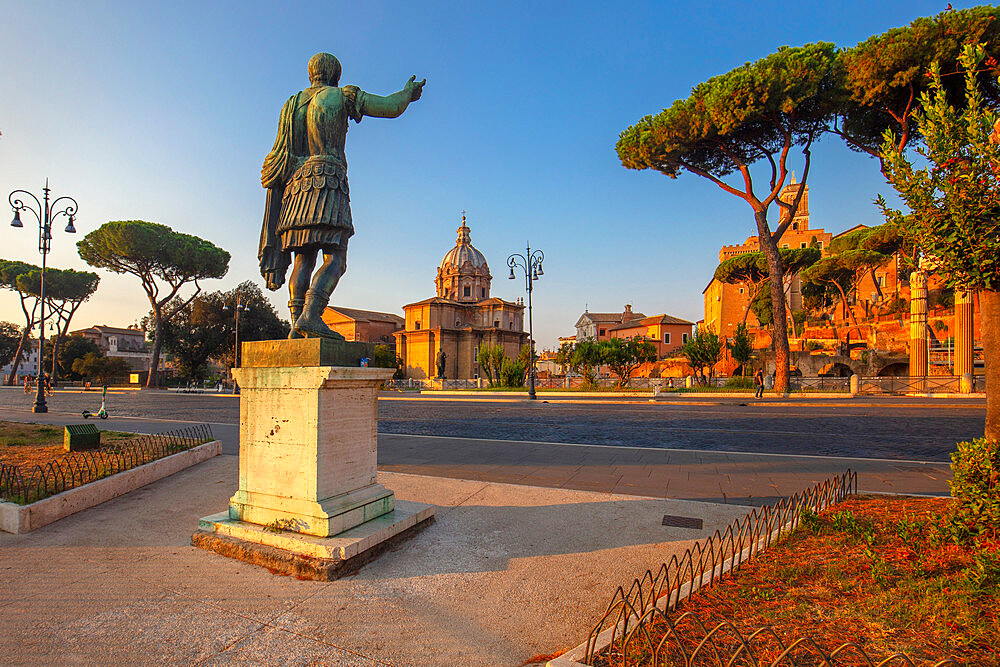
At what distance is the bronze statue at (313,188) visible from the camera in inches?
146

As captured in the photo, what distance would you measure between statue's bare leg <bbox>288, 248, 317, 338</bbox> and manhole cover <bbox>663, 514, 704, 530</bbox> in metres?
3.26

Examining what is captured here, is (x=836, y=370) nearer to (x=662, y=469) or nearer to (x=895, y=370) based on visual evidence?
(x=895, y=370)

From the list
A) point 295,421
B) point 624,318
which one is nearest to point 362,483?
point 295,421

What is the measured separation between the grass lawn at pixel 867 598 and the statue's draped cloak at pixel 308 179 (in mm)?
3215

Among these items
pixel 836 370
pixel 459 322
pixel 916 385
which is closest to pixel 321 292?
pixel 916 385

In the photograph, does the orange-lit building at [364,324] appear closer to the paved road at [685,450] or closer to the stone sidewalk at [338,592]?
the paved road at [685,450]

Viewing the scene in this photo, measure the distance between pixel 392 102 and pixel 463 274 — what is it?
5623 centimetres

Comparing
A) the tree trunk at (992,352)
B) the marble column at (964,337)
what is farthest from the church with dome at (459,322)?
the tree trunk at (992,352)

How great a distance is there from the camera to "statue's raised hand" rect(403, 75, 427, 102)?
156 inches

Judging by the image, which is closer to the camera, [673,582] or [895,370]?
[673,582]

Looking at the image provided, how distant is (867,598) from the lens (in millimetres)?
2373

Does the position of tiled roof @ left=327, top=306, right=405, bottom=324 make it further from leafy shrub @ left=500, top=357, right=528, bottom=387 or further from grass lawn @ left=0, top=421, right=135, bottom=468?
grass lawn @ left=0, top=421, right=135, bottom=468

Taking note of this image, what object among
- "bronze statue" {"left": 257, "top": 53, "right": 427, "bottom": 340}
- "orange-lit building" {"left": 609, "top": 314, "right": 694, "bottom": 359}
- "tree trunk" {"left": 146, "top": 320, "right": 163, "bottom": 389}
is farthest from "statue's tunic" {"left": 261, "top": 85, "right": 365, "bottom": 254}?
"orange-lit building" {"left": 609, "top": 314, "right": 694, "bottom": 359}

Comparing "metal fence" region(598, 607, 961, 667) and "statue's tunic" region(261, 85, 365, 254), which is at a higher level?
"statue's tunic" region(261, 85, 365, 254)
